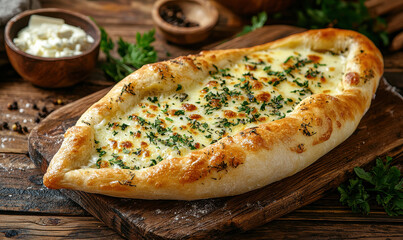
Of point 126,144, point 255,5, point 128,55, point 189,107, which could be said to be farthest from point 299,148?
point 255,5

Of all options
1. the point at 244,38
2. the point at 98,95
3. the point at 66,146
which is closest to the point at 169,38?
the point at 244,38

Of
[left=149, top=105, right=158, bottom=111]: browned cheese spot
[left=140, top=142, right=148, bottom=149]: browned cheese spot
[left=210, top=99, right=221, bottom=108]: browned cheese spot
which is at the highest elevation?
[left=210, top=99, right=221, bottom=108]: browned cheese spot

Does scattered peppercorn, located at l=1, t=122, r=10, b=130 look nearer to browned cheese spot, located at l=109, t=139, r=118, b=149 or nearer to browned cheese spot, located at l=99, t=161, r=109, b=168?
browned cheese spot, located at l=109, t=139, r=118, b=149

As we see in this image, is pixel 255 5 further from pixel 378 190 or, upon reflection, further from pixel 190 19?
pixel 378 190

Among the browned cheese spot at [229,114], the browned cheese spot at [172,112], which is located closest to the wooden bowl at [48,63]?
the browned cheese spot at [172,112]

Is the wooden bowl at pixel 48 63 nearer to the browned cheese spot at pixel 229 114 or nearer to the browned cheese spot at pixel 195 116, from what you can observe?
the browned cheese spot at pixel 195 116

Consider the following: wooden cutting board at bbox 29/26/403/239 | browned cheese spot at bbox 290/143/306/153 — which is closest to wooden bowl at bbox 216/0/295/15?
wooden cutting board at bbox 29/26/403/239

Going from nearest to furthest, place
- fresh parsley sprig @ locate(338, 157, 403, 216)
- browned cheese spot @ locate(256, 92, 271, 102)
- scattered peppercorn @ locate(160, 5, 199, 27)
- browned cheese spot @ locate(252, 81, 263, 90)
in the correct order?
fresh parsley sprig @ locate(338, 157, 403, 216) → browned cheese spot @ locate(256, 92, 271, 102) → browned cheese spot @ locate(252, 81, 263, 90) → scattered peppercorn @ locate(160, 5, 199, 27)
